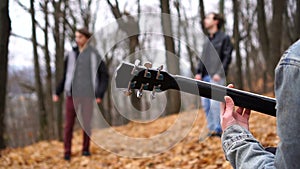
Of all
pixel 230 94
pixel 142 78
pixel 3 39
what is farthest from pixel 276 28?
pixel 142 78

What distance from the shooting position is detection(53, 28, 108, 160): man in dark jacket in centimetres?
497

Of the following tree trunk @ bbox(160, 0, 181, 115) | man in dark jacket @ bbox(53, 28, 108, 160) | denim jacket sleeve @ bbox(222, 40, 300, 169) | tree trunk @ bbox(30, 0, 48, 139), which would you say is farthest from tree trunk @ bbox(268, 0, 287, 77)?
denim jacket sleeve @ bbox(222, 40, 300, 169)

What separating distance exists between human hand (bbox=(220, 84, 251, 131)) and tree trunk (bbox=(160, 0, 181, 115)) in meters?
0.46

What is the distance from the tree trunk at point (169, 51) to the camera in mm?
2434

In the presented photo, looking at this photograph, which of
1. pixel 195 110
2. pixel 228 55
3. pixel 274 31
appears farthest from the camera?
pixel 274 31

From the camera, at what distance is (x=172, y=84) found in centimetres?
166

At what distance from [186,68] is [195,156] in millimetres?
2116

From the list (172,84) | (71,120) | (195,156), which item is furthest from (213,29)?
(172,84)

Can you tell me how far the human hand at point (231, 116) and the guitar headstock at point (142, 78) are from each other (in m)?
0.29

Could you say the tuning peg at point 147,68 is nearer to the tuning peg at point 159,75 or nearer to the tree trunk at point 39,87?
the tuning peg at point 159,75

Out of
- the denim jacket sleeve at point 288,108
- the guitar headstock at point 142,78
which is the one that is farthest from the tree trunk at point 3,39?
the denim jacket sleeve at point 288,108

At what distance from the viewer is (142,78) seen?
1.57 m

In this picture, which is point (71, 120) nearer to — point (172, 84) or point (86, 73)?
point (86, 73)

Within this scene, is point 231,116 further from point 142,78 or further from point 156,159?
point 156,159
